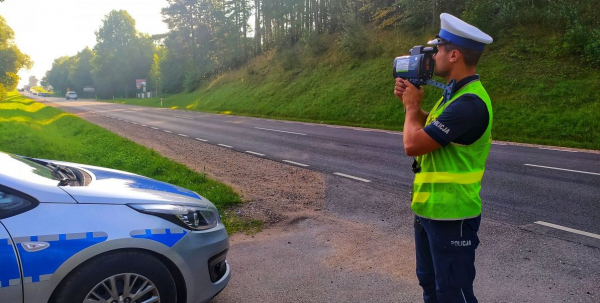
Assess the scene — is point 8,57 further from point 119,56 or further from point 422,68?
point 422,68

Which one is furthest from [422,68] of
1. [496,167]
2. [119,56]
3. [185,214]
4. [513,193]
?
[119,56]

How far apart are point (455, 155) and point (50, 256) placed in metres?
2.36

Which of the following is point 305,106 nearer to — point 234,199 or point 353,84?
point 353,84

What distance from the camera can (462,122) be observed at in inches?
88.1

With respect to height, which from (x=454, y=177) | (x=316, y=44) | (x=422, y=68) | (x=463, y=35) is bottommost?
(x=454, y=177)

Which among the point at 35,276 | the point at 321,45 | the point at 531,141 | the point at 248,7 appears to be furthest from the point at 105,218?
the point at 248,7

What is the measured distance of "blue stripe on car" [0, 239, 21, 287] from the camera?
96.9 inches

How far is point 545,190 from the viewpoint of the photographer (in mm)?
7406

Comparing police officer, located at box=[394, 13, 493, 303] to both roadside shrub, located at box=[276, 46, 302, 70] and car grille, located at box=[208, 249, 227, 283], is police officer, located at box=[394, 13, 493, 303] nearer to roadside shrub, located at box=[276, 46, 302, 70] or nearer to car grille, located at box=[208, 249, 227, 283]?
car grille, located at box=[208, 249, 227, 283]

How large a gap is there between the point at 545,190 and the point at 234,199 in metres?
5.12

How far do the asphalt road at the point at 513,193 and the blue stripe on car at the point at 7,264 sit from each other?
3.51 metres

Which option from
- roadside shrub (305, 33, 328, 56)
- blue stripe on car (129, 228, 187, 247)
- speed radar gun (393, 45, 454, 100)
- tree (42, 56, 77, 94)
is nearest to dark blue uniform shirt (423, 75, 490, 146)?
speed radar gun (393, 45, 454, 100)

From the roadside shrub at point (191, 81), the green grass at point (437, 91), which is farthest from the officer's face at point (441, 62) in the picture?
the roadside shrub at point (191, 81)

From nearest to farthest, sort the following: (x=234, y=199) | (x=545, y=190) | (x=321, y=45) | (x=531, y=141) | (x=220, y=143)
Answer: (x=234, y=199), (x=545, y=190), (x=531, y=141), (x=220, y=143), (x=321, y=45)
